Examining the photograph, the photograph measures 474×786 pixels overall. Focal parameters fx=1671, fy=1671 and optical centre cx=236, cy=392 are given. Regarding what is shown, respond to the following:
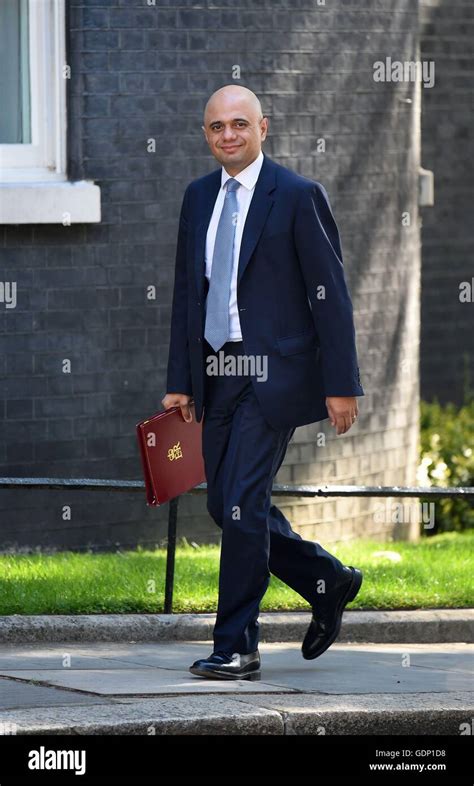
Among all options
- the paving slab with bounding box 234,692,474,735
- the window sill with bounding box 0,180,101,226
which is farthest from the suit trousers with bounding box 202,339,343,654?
the window sill with bounding box 0,180,101,226

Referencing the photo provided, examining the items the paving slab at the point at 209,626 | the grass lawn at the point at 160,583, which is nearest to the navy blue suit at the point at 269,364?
the paving slab at the point at 209,626

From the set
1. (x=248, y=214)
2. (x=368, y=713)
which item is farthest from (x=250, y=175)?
(x=368, y=713)

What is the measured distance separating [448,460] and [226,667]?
678 centimetres

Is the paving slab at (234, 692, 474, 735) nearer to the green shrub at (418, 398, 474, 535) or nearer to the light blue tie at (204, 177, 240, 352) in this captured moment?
the light blue tie at (204, 177, 240, 352)

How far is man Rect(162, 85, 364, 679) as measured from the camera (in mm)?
6055

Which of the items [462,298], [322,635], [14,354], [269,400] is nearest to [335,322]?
[269,400]

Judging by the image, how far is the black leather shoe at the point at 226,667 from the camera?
19.9 ft

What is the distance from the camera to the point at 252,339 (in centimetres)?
604

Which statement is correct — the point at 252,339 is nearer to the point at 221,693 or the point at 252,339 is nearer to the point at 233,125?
the point at 233,125

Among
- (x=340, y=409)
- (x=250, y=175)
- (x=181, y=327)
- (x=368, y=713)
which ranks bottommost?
(x=368, y=713)

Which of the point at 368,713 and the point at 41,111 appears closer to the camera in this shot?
the point at 368,713

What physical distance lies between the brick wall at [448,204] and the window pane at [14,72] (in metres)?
5.29

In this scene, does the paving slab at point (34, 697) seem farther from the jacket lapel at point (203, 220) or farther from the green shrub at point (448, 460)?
the green shrub at point (448, 460)

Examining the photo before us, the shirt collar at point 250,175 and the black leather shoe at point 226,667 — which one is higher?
the shirt collar at point 250,175
